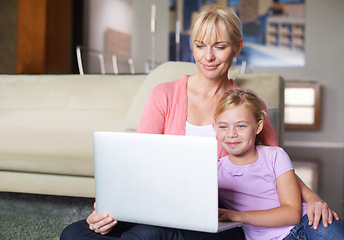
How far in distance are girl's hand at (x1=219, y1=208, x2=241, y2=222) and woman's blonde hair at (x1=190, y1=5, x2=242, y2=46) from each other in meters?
0.49

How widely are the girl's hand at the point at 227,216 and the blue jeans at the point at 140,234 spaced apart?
88 millimetres

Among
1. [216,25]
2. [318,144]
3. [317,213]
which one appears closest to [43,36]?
[318,144]

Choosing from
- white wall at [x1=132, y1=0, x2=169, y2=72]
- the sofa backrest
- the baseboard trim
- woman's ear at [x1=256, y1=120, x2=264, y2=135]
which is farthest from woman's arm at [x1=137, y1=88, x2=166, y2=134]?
white wall at [x1=132, y1=0, x2=169, y2=72]

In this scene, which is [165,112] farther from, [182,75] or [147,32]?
[147,32]

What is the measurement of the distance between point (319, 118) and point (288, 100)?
0.51 meters

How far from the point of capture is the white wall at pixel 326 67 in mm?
5562

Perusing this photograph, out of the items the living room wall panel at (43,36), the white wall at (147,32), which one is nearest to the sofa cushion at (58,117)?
the living room wall panel at (43,36)

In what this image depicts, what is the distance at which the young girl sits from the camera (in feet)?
3.30

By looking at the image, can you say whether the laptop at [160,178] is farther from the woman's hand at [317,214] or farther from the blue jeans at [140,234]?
the woman's hand at [317,214]

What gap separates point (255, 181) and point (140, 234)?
0.37m

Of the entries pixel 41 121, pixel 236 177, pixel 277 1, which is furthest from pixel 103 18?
pixel 236 177

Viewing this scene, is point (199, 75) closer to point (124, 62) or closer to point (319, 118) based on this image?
point (319, 118)

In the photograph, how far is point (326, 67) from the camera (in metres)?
5.62

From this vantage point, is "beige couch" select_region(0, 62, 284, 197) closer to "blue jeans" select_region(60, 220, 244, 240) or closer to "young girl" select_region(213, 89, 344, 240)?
"young girl" select_region(213, 89, 344, 240)
